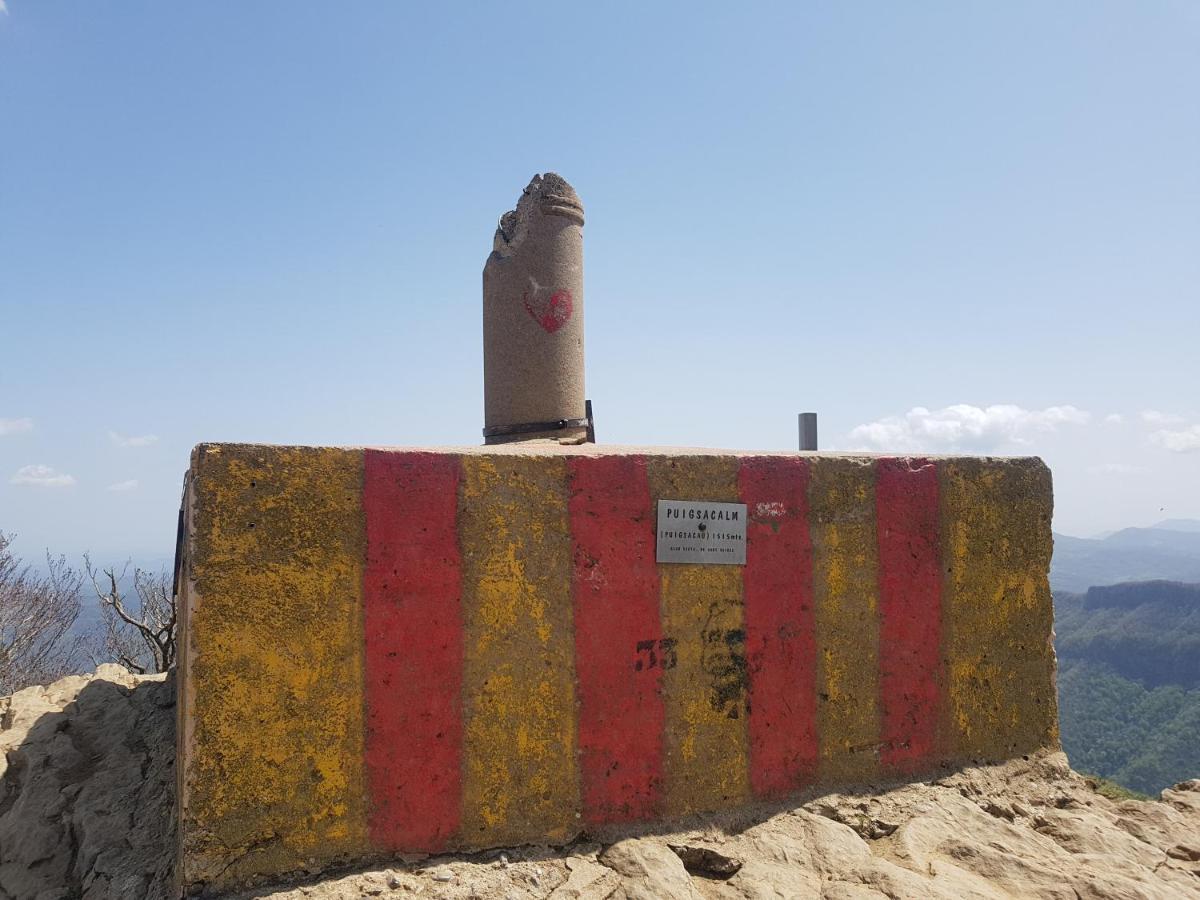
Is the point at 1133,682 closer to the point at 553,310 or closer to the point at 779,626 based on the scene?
the point at 553,310

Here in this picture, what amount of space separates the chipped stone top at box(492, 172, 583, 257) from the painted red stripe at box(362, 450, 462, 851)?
351 centimetres

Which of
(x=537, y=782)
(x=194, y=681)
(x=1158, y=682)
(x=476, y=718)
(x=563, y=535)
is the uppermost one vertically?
(x=563, y=535)

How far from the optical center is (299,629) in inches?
97.2

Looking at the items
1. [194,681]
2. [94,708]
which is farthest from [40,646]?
[194,681]

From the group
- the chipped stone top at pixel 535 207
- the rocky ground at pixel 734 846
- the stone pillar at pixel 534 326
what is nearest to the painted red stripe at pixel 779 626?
the rocky ground at pixel 734 846

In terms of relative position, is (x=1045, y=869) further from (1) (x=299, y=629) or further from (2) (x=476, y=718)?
(1) (x=299, y=629)

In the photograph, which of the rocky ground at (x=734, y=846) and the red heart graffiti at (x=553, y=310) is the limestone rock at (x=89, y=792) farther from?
the red heart graffiti at (x=553, y=310)

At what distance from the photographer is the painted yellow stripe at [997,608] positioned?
11.0ft

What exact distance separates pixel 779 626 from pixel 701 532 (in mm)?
477

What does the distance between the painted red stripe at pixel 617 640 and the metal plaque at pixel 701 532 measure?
6 cm

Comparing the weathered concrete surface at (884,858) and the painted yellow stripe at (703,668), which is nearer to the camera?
the weathered concrete surface at (884,858)

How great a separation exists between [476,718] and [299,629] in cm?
62

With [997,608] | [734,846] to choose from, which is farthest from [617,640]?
[997,608]

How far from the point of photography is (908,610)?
3258 millimetres
